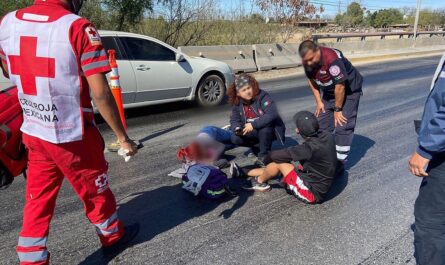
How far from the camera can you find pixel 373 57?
20.5 metres

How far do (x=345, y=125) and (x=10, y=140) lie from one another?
3523 mm

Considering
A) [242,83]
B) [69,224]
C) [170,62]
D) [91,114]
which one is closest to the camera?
[91,114]

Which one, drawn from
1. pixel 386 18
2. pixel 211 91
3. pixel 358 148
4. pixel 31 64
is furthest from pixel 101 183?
pixel 386 18

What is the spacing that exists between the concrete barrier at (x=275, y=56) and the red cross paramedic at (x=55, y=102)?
12.1 m

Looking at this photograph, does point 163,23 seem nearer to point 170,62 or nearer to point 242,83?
point 170,62

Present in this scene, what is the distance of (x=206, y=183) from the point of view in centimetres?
387

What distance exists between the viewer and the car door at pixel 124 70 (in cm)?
688

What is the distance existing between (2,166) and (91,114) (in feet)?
2.46

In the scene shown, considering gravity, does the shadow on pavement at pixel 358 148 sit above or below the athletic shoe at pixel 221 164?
below

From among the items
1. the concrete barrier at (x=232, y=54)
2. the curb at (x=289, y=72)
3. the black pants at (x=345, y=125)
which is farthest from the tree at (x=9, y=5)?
the black pants at (x=345, y=125)

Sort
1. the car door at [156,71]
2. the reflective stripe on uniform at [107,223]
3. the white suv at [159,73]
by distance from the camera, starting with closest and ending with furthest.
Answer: the reflective stripe on uniform at [107,223] < the white suv at [159,73] < the car door at [156,71]

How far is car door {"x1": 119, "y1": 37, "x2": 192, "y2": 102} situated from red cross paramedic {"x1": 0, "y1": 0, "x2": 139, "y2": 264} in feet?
15.3

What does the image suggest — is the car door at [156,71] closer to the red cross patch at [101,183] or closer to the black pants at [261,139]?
the black pants at [261,139]

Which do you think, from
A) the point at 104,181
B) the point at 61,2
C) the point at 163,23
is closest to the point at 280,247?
the point at 104,181
